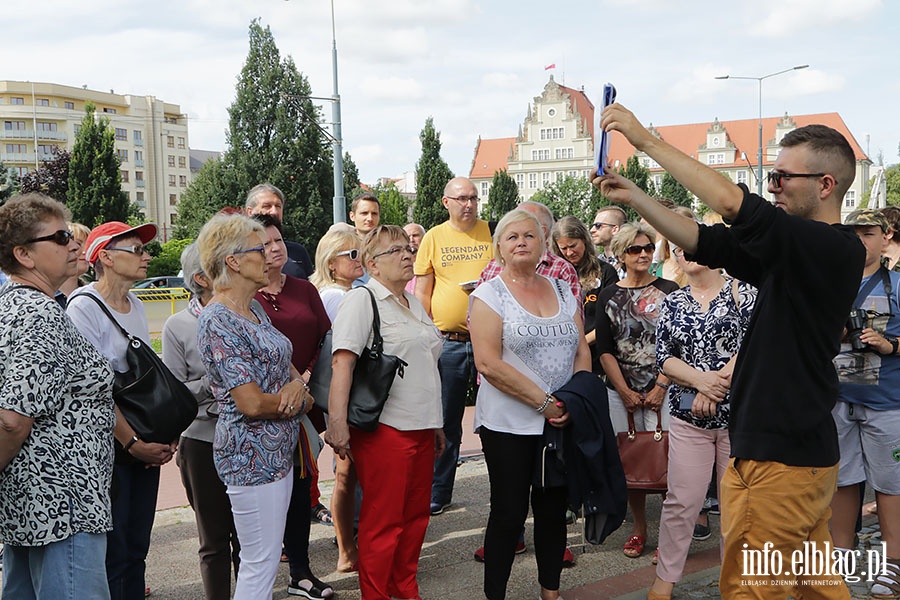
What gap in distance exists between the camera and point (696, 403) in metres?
4.36

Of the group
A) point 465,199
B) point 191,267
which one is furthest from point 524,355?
point 465,199

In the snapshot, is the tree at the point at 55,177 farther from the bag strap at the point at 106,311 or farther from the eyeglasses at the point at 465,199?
the bag strap at the point at 106,311

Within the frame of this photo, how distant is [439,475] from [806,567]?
341 centimetres

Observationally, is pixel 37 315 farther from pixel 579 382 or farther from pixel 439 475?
pixel 439 475

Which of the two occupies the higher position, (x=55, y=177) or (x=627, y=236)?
(x=55, y=177)

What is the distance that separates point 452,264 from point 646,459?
2089 millimetres

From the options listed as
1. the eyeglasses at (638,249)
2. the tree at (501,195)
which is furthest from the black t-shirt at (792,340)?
the tree at (501,195)

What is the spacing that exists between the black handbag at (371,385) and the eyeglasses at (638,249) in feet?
6.49

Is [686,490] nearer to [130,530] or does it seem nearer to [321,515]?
[321,515]

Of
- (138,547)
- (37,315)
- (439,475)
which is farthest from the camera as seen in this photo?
(439,475)

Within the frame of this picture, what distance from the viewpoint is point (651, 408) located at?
17.0ft

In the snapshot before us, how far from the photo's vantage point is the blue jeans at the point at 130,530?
363 cm

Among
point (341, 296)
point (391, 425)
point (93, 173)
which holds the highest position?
point (93, 173)

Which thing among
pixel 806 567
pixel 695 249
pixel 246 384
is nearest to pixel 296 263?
pixel 246 384
